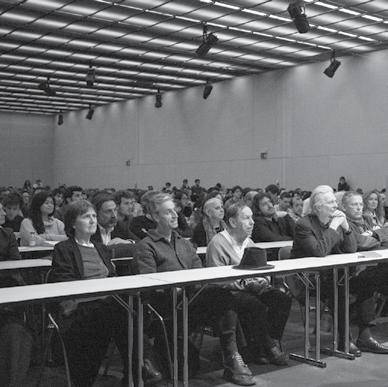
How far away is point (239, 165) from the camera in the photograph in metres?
20.4

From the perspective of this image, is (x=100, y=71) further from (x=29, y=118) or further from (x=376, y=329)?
(x=376, y=329)

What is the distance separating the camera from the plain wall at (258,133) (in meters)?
16.8

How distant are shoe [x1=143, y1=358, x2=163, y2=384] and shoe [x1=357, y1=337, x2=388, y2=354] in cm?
193

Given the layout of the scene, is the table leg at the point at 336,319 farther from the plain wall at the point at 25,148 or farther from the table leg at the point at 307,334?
the plain wall at the point at 25,148

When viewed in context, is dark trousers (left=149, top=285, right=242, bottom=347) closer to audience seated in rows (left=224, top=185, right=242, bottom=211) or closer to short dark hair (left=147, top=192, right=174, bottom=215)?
short dark hair (left=147, top=192, right=174, bottom=215)

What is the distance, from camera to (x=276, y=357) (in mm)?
4691

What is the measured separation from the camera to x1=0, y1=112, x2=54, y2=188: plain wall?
28984 millimetres

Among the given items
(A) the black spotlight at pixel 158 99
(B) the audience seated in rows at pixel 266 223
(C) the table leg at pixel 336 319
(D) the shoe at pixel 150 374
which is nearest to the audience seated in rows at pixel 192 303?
(D) the shoe at pixel 150 374

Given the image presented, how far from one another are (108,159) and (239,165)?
8.25 metres

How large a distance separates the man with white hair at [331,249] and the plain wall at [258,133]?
463 inches

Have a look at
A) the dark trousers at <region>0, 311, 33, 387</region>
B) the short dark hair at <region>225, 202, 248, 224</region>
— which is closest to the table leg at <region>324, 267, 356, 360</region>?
the short dark hair at <region>225, 202, 248, 224</region>

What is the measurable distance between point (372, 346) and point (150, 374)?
2030 mm

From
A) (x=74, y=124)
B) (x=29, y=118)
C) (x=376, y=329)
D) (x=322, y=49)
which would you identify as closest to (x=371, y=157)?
(x=322, y=49)

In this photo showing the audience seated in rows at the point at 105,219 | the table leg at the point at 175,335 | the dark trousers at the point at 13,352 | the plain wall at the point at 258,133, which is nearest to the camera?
the dark trousers at the point at 13,352
